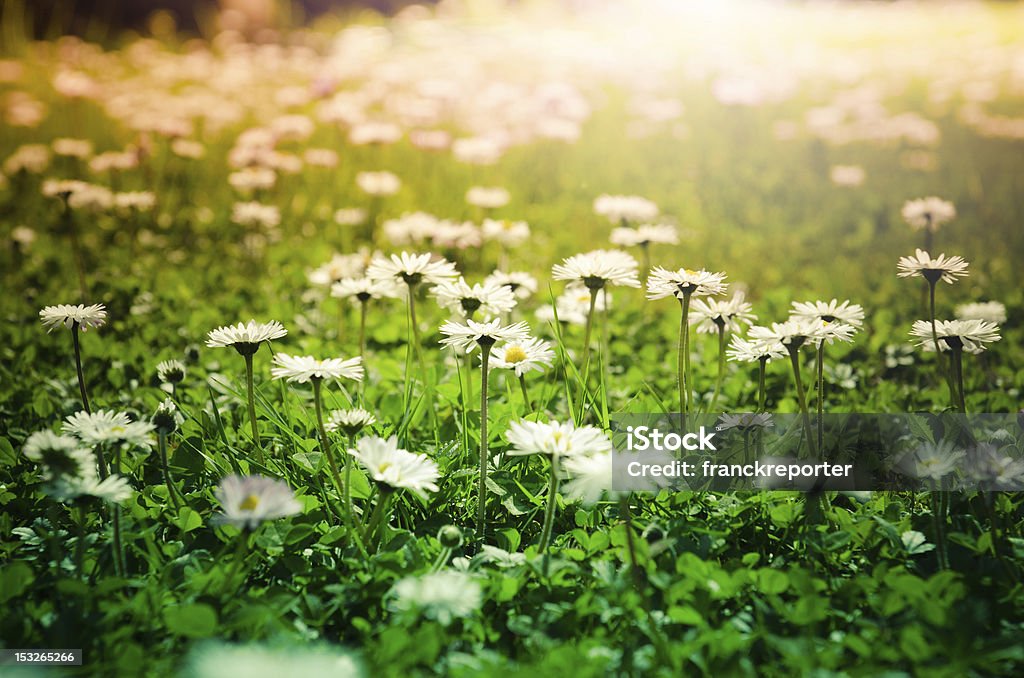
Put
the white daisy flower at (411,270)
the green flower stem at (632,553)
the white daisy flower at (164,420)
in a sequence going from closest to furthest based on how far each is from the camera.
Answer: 1. the green flower stem at (632,553)
2. the white daisy flower at (164,420)
3. the white daisy flower at (411,270)

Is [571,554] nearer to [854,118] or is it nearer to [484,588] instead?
[484,588]

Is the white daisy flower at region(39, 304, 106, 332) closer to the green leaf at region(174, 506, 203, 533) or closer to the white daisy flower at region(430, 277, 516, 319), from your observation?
the green leaf at region(174, 506, 203, 533)

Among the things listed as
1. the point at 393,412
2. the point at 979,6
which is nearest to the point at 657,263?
the point at 393,412

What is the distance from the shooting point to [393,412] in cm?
176

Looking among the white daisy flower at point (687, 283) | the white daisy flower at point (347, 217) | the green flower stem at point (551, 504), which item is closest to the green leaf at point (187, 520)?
the green flower stem at point (551, 504)

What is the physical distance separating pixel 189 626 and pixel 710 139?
4542 mm

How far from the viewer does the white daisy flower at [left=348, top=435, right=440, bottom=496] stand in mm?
1152

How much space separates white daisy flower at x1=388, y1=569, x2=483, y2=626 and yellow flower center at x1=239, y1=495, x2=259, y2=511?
0.22 meters

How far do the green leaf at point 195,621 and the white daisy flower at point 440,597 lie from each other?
241mm

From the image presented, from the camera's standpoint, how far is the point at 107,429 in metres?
1.23

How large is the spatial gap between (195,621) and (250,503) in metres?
0.16

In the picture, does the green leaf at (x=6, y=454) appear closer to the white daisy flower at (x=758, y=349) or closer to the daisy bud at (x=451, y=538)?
the daisy bud at (x=451, y=538)

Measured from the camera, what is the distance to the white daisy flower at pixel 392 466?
1.15m

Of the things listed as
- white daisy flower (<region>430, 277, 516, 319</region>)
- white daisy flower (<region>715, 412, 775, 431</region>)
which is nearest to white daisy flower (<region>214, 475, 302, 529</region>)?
white daisy flower (<region>430, 277, 516, 319</region>)
